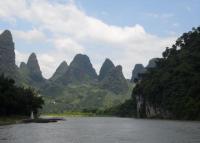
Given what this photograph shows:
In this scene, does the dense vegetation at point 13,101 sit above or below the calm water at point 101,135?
above

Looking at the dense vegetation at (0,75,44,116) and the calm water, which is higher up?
the dense vegetation at (0,75,44,116)

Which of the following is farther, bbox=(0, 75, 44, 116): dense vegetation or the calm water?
bbox=(0, 75, 44, 116): dense vegetation

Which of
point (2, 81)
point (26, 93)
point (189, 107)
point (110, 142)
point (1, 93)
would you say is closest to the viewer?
point (110, 142)

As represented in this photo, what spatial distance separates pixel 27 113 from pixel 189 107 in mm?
62070

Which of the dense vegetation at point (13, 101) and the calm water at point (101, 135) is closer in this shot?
the calm water at point (101, 135)

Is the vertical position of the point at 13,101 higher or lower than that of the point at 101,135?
higher

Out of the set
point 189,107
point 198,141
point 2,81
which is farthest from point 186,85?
point 198,141

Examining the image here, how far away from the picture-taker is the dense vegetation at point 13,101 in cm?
14448

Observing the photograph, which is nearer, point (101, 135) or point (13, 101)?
point (101, 135)

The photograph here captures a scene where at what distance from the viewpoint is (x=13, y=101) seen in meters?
150

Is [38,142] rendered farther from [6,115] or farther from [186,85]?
[186,85]

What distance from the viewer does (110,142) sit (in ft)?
207

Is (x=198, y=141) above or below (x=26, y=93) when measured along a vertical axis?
below

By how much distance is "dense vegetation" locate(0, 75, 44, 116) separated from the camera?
14448 cm
